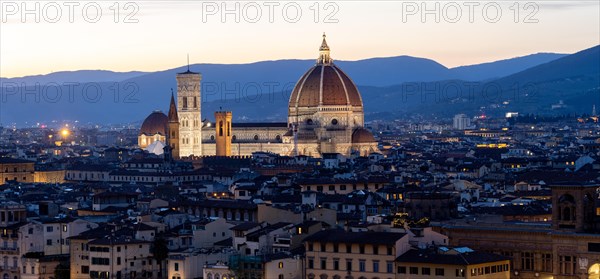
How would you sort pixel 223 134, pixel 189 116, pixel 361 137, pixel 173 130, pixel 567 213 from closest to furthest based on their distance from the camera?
pixel 567 213 → pixel 173 130 → pixel 361 137 → pixel 223 134 → pixel 189 116

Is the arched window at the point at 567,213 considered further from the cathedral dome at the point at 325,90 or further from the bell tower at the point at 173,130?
the cathedral dome at the point at 325,90

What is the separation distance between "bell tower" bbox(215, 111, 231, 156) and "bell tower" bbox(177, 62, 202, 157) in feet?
15.3

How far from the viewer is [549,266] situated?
63.4 metres

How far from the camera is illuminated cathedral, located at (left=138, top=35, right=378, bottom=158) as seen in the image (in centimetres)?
18438

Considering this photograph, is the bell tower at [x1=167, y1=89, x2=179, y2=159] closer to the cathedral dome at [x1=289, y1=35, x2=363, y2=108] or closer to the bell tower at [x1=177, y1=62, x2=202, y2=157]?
the bell tower at [x1=177, y1=62, x2=202, y2=157]

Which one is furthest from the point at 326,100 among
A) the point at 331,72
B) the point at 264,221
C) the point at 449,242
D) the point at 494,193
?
the point at 449,242

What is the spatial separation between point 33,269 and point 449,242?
64.9ft

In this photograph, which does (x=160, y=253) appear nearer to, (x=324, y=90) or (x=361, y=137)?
(x=361, y=137)

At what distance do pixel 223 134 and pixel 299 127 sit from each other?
8.80m

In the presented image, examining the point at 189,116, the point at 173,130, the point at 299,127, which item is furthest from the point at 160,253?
the point at 189,116

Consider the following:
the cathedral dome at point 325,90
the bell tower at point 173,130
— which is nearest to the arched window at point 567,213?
the bell tower at point 173,130

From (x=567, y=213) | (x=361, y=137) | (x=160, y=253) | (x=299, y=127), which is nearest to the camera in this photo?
(x=567, y=213)

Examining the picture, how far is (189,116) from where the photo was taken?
191875 millimetres

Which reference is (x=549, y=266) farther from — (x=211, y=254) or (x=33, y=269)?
(x=33, y=269)
